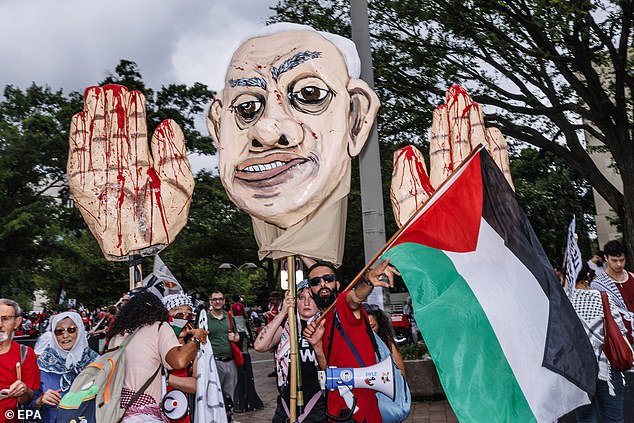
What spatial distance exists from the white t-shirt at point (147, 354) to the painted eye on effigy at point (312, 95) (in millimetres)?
1712

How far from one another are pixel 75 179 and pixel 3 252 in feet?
55.7

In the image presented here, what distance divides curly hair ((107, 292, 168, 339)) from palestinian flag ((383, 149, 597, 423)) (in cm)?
163

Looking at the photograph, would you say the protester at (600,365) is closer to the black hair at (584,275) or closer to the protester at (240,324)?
the black hair at (584,275)

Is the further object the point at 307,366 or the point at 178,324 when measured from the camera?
the point at 178,324

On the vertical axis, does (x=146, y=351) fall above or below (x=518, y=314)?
below

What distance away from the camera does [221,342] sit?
7898 millimetres

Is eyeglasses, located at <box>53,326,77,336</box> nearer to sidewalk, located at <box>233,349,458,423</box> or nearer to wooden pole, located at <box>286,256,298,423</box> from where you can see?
wooden pole, located at <box>286,256,298,423</box>

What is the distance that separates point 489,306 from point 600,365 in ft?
7.51

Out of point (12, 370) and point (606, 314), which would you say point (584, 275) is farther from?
point (12, 370)

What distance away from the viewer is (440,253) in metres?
3.85

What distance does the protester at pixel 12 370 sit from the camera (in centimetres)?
482

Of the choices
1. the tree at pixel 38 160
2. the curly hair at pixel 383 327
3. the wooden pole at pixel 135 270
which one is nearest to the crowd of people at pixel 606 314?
the curly hair at pixel 383 327

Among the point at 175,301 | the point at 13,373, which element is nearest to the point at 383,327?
the point at 175,301

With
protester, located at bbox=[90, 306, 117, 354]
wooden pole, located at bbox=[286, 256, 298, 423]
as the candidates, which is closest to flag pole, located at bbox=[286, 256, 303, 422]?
wooden pole, located at bbox=[286, 256, 298, 423]
